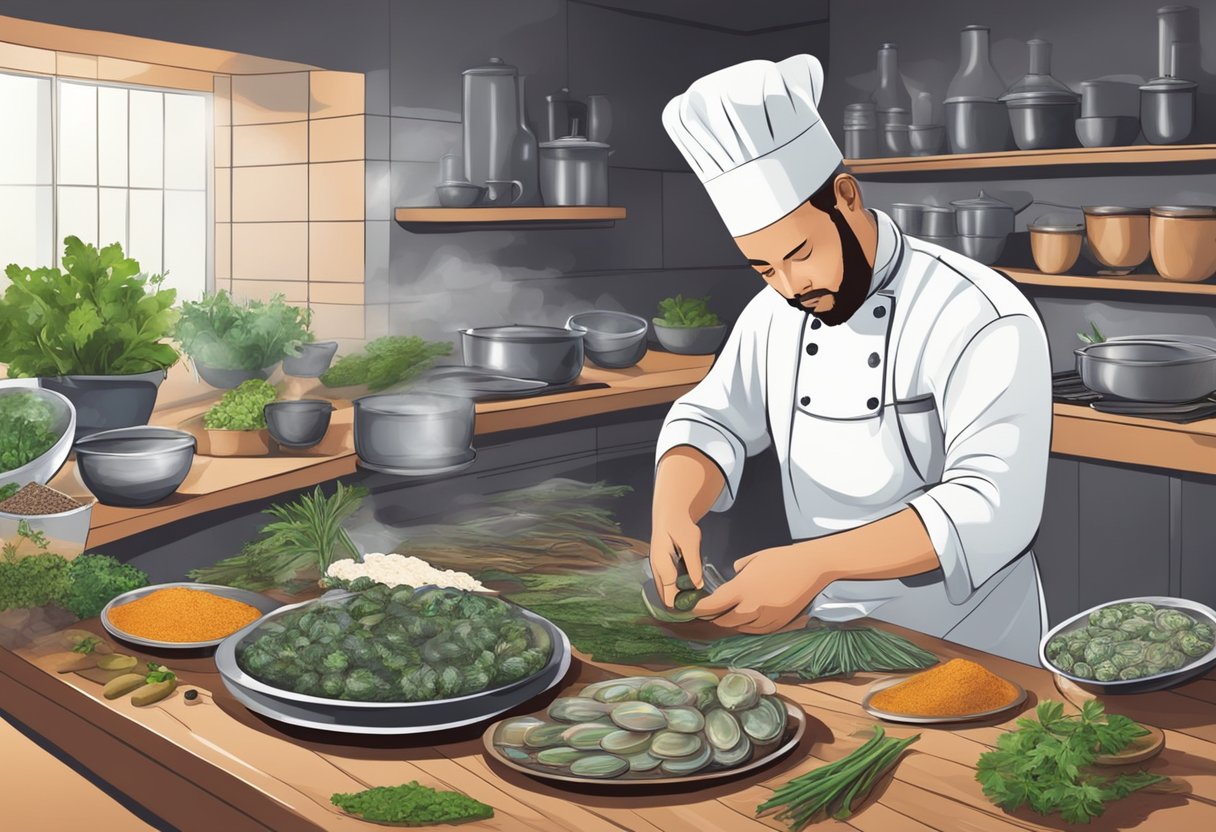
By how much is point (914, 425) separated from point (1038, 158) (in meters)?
0.74

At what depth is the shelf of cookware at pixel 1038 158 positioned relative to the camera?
2100 millimetres

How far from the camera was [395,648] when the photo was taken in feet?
4.38

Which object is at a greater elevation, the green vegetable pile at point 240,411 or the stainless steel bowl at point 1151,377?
the stainless steel bowl at point 1151,377

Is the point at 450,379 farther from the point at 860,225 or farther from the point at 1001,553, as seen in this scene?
the point at 1001,553

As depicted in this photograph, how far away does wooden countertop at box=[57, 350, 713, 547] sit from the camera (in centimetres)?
A: 189

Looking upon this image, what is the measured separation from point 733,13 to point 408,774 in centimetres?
164

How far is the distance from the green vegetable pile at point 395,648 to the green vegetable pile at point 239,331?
2.57 ft

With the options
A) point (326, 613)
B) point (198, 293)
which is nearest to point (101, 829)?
point (326, 613)

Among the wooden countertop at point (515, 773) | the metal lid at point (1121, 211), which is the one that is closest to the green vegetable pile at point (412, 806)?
the wooden countertop at point (515, 773)

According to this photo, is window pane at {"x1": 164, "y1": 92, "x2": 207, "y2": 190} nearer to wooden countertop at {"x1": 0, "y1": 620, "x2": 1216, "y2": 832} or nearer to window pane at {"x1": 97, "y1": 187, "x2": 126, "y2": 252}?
window pane at {"x1": 97, "y1": 187, "x2": 126, "y2": 252}

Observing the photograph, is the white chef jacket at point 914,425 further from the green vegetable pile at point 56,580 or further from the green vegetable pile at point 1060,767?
the green vegetable pile at point 56,580

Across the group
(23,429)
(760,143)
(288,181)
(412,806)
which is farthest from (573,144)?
(412,806)

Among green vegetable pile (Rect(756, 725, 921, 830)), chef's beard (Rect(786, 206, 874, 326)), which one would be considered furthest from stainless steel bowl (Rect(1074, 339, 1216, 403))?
green vegetable pile (Rect(756, 725, 921, 830))

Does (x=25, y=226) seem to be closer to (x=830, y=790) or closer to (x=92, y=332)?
(x=92, y=332)
